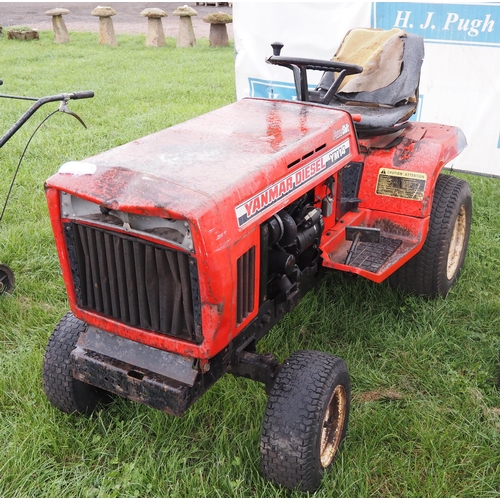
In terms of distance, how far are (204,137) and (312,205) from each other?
62 cm

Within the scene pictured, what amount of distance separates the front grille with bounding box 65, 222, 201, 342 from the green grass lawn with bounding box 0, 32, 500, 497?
0.60m

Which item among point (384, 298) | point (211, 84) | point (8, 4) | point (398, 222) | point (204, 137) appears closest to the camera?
point (204, 137)

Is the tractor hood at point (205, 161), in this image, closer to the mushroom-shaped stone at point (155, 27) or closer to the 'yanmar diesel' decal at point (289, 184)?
the 'yanmar diesel' decal at point (289, 184)

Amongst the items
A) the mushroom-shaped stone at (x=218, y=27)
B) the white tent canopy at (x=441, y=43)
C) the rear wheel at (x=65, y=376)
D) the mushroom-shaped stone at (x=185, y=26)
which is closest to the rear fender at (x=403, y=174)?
the rear wheel at (x=65, y=376)

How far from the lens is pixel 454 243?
12.0 feet

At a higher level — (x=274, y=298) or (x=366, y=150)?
(x=366, y=150)

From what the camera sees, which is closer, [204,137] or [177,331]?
[177,331]

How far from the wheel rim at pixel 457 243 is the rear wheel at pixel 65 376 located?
2206 mm

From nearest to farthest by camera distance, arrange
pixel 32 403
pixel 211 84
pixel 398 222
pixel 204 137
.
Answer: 1. pixel 204 137
2. pixel 32 403
3. pixel 398 222
4. pixel 211 84

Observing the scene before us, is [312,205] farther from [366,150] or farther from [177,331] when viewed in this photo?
[177,331]

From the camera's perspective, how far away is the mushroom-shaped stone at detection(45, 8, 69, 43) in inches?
486

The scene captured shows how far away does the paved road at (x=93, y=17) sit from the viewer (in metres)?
15.4

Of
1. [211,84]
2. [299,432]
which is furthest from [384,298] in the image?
[211,84]

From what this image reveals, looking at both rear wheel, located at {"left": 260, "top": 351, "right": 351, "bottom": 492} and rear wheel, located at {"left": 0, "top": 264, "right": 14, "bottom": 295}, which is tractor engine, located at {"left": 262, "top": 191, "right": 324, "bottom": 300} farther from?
rear wheel, located at {"left": 0, "top": 264, "right": 14, "bottom": 295}
